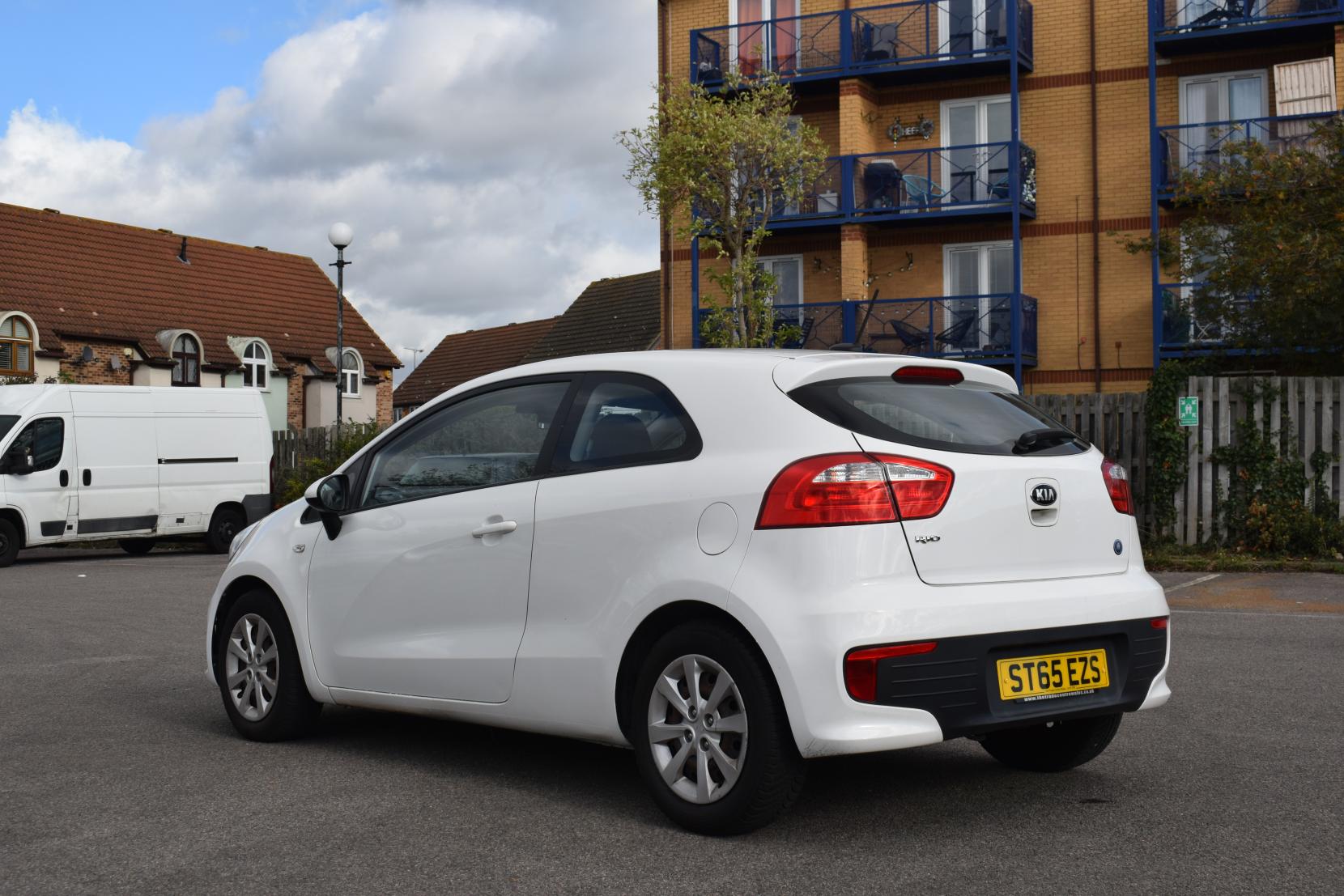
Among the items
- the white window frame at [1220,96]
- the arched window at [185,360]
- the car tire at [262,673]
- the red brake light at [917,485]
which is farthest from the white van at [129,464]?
the arched window at [185,360]

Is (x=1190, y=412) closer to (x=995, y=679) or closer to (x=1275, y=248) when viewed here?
(x=1275, y=248)

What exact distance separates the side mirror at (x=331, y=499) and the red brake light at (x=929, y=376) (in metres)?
2.60

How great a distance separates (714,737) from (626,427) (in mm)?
1224

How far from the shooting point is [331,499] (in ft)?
21.6

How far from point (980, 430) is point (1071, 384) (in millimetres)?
22099

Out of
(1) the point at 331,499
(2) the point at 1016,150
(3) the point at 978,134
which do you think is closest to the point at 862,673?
(1) the point at 331,499

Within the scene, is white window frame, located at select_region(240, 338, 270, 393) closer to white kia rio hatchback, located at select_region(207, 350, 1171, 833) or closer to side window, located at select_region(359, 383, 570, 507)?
side window, located at select_region(359, 383, 570, 507)

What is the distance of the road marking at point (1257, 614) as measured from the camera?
11.9m

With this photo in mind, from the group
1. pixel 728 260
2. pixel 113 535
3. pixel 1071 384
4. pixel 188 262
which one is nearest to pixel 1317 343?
pixel 1071 384

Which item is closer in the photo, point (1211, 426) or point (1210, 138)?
point (1211, 426)

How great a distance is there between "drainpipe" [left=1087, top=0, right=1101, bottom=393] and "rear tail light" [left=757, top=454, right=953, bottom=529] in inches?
878

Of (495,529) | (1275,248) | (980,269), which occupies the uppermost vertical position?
(980,269)

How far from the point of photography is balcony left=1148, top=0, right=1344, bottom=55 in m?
24.5

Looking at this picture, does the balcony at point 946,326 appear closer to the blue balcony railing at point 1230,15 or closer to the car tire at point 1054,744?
the blue balcony railing at point 1230,15
